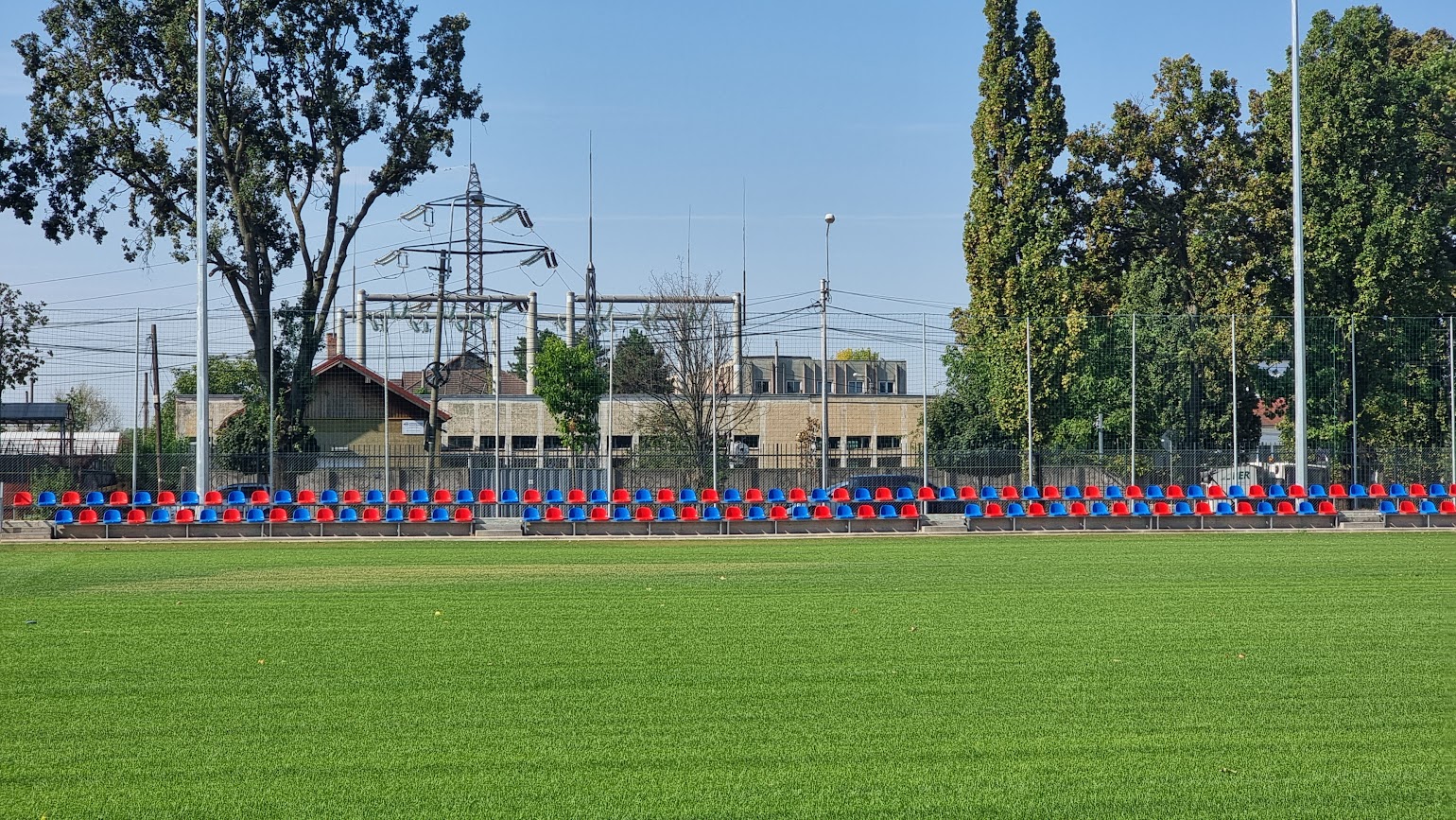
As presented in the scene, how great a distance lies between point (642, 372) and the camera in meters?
44.2

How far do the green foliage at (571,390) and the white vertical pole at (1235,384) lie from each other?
17005 mm

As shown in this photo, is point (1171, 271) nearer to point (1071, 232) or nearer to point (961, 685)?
point (1071, 232)

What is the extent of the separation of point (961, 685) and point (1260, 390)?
95.7 ft

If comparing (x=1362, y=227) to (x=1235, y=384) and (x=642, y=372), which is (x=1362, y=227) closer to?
(x=1235, y=384)

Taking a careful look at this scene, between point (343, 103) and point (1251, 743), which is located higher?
point (343, 103)

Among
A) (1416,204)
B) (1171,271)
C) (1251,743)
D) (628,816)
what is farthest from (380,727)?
(1416,204)

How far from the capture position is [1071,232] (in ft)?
140

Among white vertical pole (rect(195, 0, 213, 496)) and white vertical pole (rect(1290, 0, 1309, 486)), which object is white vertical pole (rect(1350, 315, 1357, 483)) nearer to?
white vertical pole (rect(1290, 0, 1309, 486))

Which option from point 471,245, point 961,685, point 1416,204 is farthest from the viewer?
point 471,245

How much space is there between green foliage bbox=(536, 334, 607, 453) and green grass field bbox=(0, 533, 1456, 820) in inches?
800

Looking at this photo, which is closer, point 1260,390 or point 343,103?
point 1260,390

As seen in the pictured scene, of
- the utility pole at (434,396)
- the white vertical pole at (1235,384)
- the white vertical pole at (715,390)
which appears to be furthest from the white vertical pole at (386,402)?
the white vertical pole at (1235,384)

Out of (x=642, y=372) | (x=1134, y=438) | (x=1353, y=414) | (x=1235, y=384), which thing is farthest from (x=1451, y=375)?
(x=642, y=372)

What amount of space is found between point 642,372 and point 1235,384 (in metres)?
19.4
